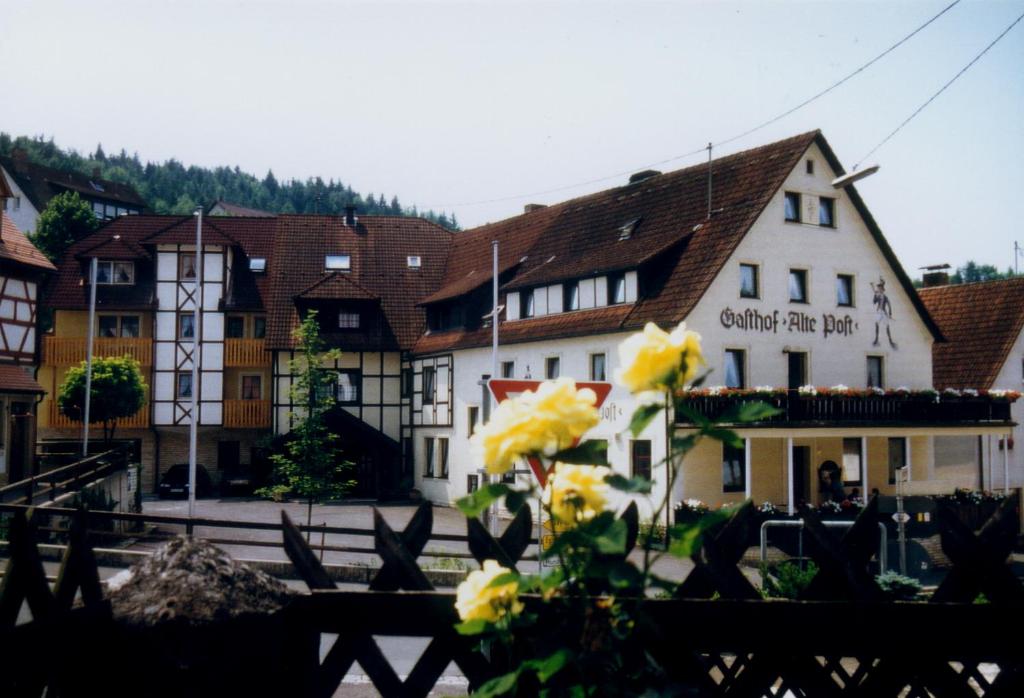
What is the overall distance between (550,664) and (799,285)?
32751 millimetres

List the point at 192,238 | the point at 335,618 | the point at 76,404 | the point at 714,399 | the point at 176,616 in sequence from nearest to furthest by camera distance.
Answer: the point at 176,616, the point at 335,618, the point at 714,399, the point at 76,404, the point at 192,238

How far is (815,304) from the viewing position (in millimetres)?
33625

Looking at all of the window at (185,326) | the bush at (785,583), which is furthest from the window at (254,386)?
the bush at (785,583)

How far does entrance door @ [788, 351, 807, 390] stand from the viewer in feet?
109

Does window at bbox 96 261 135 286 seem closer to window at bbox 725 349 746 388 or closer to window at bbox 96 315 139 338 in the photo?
window at bbox 96 315 139 338

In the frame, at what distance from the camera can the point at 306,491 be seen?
2550cm

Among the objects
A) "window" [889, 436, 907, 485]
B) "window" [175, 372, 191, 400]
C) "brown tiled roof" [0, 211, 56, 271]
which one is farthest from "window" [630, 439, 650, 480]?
"window" [175, 372, 191, 400]

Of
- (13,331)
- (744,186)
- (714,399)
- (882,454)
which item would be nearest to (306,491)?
(714,399)

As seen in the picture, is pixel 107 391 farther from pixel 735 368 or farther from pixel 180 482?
pixel 735 368

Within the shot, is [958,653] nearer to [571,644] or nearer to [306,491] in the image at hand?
[571,644]

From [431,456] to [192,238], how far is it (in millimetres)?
15285

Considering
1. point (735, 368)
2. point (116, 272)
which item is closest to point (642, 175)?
point (735, 368)

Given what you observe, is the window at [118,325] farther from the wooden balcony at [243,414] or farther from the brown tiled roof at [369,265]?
the brown tiled roof at [369,265]

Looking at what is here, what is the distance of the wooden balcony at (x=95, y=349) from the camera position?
46188mm
